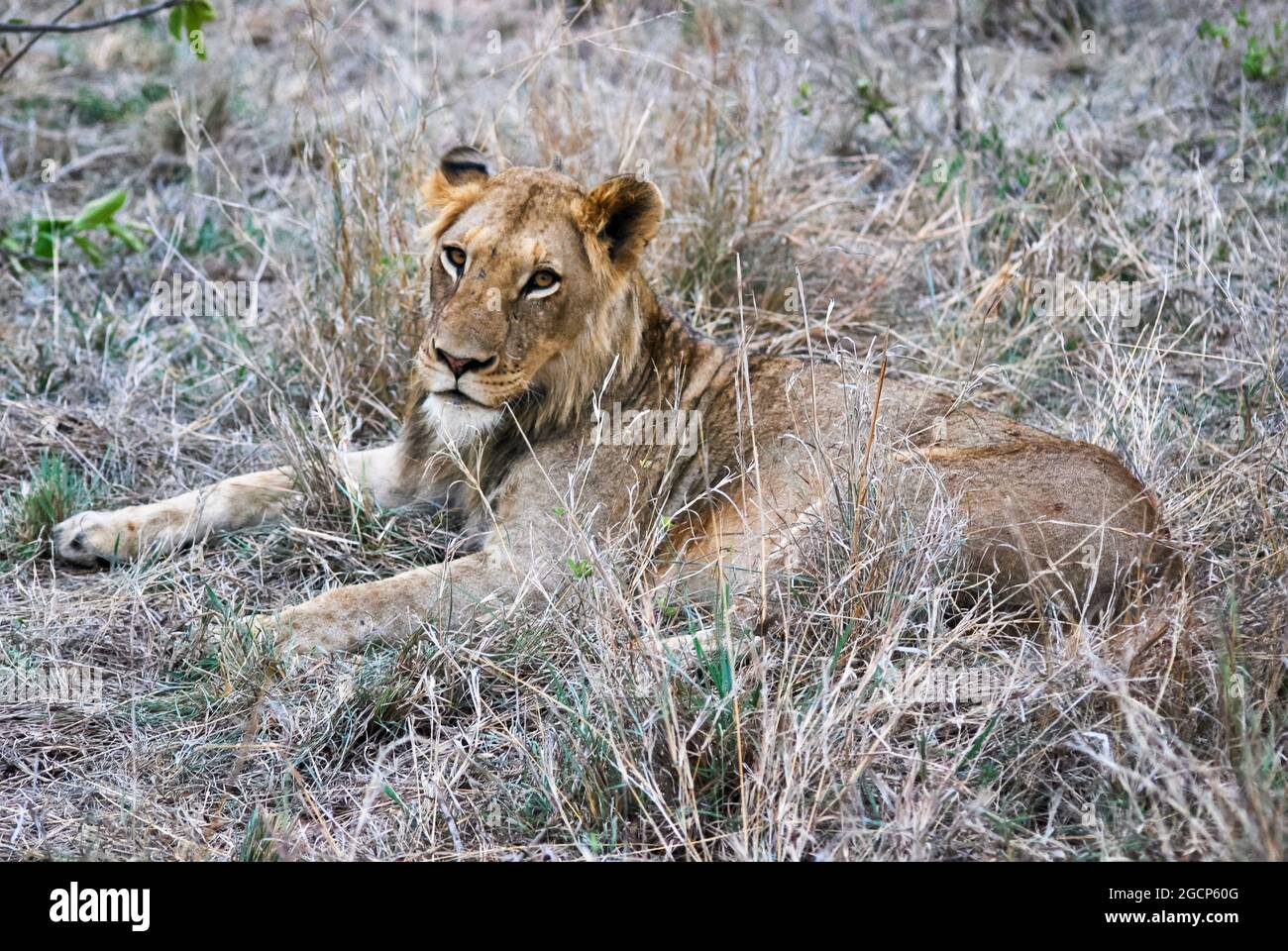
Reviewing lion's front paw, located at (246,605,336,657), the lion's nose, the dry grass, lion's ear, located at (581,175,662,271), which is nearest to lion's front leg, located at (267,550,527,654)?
lion's front paw, located at (246,605,336,657)

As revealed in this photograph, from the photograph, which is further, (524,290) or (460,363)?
(524,290)

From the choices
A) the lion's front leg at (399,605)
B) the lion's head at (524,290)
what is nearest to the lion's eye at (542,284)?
the lion's head at (524,290)

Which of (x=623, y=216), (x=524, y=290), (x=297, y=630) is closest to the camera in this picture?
(x=297, y=630)

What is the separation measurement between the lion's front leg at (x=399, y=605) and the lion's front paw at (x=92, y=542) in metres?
0.82

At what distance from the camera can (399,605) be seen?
4520 mm

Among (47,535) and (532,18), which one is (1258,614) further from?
(532,18)

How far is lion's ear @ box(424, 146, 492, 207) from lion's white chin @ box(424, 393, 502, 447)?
29.9 inches

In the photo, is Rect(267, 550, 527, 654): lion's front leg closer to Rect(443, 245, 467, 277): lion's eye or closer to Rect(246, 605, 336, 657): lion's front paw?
Rect(246, 605, 336, 657): lion's front paw

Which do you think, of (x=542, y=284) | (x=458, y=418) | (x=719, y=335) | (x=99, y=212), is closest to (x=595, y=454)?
(x=458, y=418)

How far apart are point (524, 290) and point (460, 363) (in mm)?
367

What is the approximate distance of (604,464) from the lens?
16.0ft

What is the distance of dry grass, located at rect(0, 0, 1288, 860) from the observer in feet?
11.4

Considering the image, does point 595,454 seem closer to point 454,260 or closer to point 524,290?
point 524,290
